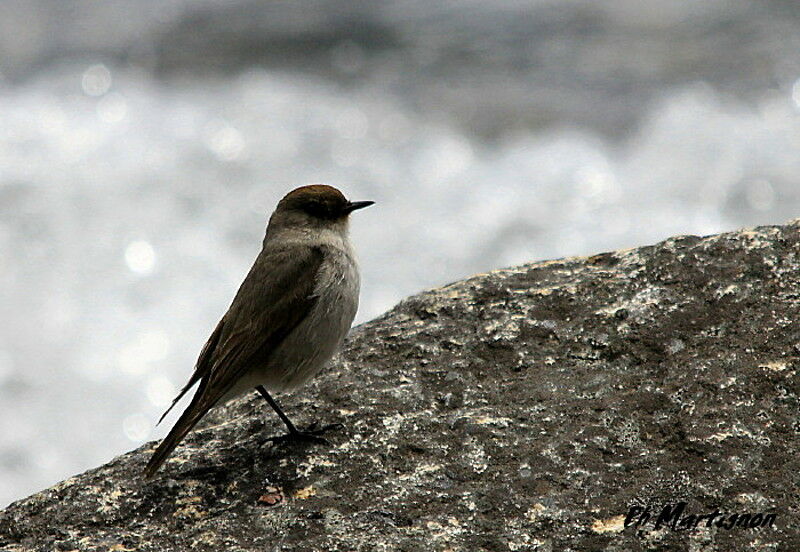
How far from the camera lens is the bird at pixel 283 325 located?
13.7 feet

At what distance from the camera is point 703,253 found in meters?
4.46

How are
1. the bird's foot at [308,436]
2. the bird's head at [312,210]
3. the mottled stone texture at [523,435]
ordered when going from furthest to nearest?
the bird's head at [312,210] → the bird's foot at [308,436] → the mottled stone texture at [523,435]

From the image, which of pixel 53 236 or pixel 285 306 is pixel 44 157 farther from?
pixel 285 306

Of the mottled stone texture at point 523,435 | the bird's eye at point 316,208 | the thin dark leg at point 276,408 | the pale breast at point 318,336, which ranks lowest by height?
the mottled stone texture at point 523,435

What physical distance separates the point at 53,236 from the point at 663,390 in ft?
20.6

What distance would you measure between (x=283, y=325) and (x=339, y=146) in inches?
213

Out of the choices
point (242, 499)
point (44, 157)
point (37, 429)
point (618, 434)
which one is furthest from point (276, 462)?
point (44, 157)

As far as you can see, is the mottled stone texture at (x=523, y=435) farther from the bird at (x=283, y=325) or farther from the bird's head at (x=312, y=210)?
the bird's head at (x=312, y=210)

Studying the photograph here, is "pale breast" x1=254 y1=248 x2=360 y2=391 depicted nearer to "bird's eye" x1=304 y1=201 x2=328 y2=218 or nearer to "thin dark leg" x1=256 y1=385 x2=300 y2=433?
"thin dark leg" x1=256 y1=385 x2=300 y2=433

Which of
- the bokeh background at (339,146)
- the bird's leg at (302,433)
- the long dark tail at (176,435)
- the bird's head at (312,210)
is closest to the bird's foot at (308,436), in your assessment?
the bird's leg at (302,433)

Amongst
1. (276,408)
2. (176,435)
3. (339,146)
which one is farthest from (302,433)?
(339,146)

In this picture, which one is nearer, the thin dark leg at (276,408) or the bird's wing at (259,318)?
the thin dark leg at (276,408)

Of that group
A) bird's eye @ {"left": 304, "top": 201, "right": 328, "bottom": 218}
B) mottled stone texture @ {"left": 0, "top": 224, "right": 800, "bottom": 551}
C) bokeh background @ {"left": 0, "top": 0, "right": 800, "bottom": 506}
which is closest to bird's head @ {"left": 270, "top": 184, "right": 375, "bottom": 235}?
bird's eye @ {"left": 304, "top": 201, "right": 328, "bottom": 218}

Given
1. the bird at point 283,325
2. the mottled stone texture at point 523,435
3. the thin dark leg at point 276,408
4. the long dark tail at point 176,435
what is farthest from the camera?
the bird at point 283,325
